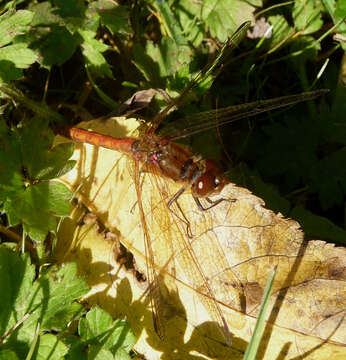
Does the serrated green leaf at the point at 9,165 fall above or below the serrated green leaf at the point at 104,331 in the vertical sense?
above

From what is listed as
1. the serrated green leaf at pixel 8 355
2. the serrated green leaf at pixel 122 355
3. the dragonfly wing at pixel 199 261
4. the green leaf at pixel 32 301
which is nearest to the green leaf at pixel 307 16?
the dragonfly wing at pixel 199 261

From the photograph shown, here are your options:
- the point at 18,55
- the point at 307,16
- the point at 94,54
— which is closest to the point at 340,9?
the point at 307,16

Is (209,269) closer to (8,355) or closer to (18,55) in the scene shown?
(8,355)

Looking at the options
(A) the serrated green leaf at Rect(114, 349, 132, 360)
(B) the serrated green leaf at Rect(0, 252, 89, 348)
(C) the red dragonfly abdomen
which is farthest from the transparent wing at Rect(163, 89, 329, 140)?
(A) the serrated green leaf at Rect(114, 349, 132, 360)

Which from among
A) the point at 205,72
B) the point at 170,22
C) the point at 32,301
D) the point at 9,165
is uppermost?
the point at 170,22

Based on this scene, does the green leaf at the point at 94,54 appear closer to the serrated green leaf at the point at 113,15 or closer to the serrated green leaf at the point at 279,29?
the serrated green leaf at the point at 113,15

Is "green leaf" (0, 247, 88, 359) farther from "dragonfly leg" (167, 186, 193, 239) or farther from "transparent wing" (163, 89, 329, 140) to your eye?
"transparent wing" (163, 89, 329, 140)

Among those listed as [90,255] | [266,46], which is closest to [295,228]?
[90,255]
